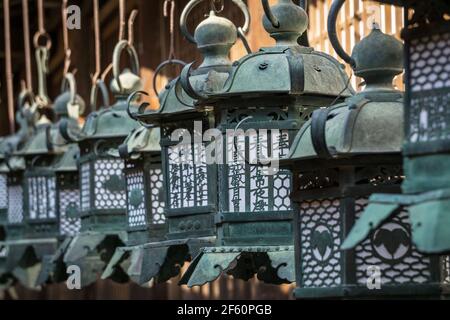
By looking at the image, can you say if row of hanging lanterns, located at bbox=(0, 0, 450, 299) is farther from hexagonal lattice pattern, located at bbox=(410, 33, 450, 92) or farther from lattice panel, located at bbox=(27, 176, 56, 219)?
lattice panel, located at bbox=(27, 176, 56, 219)

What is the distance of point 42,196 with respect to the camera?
13.3 m

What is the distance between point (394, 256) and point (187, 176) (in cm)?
233

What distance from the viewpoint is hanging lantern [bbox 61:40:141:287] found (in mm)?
11227

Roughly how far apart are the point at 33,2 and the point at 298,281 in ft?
47.6

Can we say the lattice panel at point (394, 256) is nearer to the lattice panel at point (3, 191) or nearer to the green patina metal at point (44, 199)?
the green patina metal at point (44, 199)

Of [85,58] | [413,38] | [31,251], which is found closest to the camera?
[413,38]

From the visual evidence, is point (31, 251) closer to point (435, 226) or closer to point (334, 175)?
point (334, 175)

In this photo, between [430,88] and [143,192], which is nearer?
[430,88]

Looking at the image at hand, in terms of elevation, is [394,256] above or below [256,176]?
below

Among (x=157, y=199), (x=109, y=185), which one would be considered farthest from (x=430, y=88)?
(x=109, y=185)

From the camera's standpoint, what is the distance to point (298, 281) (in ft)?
23.3

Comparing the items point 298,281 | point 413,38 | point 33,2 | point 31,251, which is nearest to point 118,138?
point 31,251

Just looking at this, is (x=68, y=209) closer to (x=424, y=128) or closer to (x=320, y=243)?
(x=320, y=243)

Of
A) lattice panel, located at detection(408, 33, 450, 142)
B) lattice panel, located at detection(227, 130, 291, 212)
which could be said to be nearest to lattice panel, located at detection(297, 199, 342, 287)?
lattice panel, located at detection(408, 33, 450, 142)
